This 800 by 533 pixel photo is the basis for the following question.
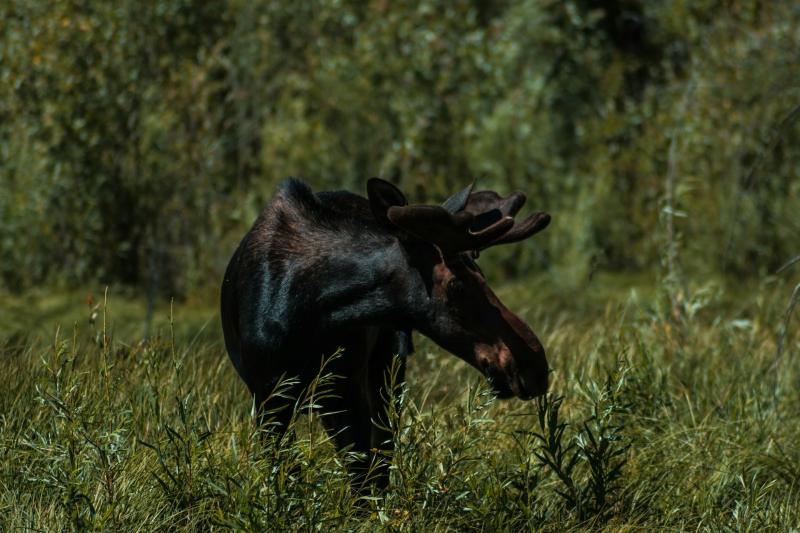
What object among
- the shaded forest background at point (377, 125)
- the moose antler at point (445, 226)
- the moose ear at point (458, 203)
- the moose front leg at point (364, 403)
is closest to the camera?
the moose antler at point (445, 226)

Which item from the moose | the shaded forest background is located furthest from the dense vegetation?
the moose

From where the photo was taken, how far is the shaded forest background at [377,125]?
9.83 meters

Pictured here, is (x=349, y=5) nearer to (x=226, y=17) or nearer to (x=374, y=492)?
(x=226, y=17)

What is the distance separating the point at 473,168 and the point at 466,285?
752 cm

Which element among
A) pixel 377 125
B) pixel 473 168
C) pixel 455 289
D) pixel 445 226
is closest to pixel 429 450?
pixel 455 289

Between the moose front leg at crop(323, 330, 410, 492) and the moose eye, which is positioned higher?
the moose eye

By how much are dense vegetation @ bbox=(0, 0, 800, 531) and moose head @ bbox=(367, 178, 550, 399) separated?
3.19 feet

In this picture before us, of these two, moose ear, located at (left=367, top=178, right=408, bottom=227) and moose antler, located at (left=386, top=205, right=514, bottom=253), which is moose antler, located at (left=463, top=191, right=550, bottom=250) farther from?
moose ear, located at (left=367, top=178, right=408, bottom=227)

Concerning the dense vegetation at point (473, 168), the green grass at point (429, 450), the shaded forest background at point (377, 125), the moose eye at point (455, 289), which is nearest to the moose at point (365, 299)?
the moose eye at point (455, 289)

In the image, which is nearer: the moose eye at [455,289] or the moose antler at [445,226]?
the moose antler at [445,226]

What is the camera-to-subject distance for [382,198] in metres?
4.31

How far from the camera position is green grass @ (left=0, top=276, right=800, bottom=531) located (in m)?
4.16

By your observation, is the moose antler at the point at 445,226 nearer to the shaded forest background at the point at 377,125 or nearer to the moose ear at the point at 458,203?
the moose ear at the point at 458,203

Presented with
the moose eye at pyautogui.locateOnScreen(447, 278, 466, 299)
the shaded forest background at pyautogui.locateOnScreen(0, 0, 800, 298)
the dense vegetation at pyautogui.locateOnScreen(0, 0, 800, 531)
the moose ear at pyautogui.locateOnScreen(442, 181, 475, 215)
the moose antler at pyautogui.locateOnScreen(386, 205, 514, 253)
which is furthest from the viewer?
the shaded forest background at pyautogui.locateOnScreen(0, 0, 800, 298)
